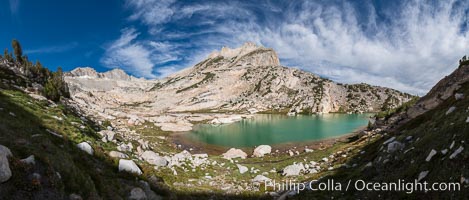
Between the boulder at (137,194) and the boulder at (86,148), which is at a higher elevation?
the boulder at (86,148)

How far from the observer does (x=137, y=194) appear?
14203mm

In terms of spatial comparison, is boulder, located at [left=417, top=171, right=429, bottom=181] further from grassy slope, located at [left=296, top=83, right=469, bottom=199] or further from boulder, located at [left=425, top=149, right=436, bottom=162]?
boulder, located at [left=425, top=149, right=436, bottom=162]

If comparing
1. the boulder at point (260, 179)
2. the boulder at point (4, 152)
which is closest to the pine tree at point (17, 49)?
the boulder at point (260, 179)

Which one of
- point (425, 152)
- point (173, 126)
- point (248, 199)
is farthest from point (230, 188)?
point (173, 126)

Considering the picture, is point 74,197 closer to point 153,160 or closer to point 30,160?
point 30,160

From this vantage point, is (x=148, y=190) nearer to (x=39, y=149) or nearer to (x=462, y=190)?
(x=39, y=149)

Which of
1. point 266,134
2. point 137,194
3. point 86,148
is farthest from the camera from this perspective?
point 266,134

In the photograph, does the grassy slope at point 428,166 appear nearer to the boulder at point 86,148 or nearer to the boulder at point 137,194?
the boulder at point 137,194

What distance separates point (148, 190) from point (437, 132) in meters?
18.7

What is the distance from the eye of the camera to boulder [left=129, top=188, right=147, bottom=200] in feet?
45.7

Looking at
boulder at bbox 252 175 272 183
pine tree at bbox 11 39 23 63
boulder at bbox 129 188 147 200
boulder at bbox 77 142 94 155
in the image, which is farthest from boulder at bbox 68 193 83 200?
pine tree at bbox 11 39 23 63

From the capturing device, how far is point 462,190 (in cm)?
866

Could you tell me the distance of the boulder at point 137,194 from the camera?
Result: 13930mm

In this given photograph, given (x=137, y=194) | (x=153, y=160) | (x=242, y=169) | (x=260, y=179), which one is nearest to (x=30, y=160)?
(x=137, y=194)
